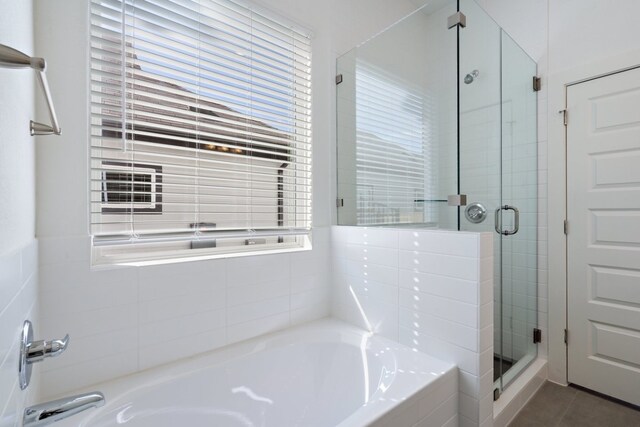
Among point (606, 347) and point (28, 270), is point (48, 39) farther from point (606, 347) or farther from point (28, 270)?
point (606, 347)

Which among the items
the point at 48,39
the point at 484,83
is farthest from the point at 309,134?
the point at 48,39

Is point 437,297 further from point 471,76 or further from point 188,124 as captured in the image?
point 188,124

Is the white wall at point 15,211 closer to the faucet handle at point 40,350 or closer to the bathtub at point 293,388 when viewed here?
the faucet handle at point 40,350

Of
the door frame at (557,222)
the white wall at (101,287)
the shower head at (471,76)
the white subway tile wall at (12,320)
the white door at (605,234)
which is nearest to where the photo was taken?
the white subway tile wall at (12,320)

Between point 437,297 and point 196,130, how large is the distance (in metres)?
1.46

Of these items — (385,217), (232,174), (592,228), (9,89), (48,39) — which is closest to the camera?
(9,89)

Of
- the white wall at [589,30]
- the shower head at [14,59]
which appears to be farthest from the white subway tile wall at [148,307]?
the white wall at [589,30]

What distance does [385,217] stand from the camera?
6.20ft

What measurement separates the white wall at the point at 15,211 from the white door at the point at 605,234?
279 centimetres

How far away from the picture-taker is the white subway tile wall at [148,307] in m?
1.19

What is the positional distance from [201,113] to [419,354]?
5.43 feet

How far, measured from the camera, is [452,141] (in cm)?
163

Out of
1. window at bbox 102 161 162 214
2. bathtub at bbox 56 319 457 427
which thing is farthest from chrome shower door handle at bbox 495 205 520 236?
window at bbox 102 161 162 214

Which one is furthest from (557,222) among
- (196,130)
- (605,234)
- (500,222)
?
(196,130)
